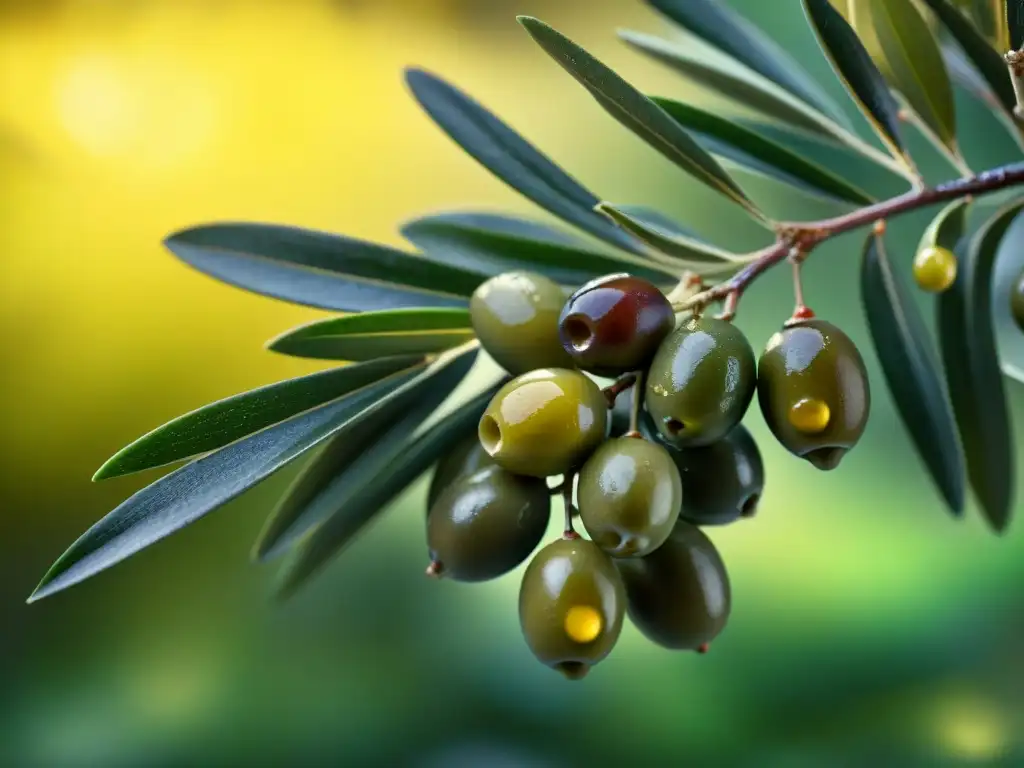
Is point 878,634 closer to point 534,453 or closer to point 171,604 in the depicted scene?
point 534,453

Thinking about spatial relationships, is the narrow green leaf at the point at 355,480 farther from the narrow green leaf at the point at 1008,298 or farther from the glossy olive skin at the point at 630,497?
the narrow green leaf at the point at 1008,298

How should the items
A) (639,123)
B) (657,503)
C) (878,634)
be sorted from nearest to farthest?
(657,503)
(639,123)
(878,634)

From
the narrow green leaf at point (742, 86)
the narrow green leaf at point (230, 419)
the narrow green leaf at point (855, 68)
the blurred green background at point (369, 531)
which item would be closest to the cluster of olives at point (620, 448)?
the narrow green leaf at point (230, 419)

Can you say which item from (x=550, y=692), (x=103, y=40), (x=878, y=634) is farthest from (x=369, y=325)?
(x=103, y=40)

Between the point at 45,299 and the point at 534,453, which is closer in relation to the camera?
the point at 534,453

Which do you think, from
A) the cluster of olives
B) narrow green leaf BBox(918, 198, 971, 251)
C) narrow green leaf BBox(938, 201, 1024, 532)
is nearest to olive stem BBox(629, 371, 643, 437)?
the cluster of olives

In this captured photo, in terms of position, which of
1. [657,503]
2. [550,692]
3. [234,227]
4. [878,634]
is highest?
[234,227]

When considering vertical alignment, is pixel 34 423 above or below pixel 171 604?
above

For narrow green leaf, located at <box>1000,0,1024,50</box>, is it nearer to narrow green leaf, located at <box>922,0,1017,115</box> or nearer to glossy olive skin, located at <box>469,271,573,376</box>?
narrow green leaf, located at <box>922,0,1017,115</box>
